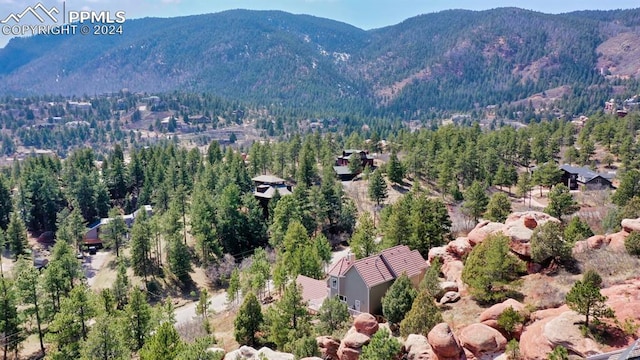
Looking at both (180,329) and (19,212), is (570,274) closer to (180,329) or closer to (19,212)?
(180,329)

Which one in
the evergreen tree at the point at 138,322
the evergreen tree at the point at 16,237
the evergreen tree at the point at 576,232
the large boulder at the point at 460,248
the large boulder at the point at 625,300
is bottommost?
the evergreen tree at the point at 16,237

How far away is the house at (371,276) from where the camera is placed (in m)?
40.7

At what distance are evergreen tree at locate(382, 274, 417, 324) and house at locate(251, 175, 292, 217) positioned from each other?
45.6 m

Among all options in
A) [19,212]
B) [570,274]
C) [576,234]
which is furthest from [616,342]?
[19,212]

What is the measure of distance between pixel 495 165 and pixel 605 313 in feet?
240

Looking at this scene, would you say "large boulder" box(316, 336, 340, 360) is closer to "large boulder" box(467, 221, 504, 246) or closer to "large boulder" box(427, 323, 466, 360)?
"large boulder" box(427, 323, 466, 360)

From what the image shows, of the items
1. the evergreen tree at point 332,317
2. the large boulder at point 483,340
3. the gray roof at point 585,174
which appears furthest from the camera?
the gray roof at point 585,174

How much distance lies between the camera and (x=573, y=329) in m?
25.3

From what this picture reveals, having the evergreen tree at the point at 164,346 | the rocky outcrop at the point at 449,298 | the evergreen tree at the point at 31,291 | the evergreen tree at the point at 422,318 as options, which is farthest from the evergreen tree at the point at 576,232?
the evergreen tree at the point at 31,291

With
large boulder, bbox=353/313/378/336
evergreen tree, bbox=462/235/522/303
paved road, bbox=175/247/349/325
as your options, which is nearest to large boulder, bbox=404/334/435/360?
large boulder, bbox=353/313/378/336

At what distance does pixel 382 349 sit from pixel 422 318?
5.02m

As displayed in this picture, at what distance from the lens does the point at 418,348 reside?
1126 inches

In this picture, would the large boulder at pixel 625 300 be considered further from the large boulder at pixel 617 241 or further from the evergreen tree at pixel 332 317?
the evergreen tree at pixel 332 317

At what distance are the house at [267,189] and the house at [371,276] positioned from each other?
38523 millimetres
